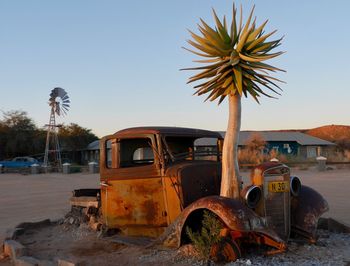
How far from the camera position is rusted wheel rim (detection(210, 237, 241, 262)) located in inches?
203

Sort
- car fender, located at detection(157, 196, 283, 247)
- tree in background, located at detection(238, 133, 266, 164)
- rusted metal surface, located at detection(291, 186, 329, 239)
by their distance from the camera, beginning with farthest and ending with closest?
tree in background, located at detection(238, 133, 266, 164) < rusted metal surface, located at detection(291, 186, 329, 239) < car fender, located at detection(157, 196, 283, 247)

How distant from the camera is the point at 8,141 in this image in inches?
2020

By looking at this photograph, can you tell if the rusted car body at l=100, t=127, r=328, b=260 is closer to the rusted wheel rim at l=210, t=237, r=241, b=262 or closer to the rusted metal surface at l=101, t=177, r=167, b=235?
the rusted metal surface at l=101, t=177, r=167, b=235

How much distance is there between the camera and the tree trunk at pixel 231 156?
5.67 m

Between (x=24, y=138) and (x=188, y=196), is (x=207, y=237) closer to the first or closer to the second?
(x=188, y=196)

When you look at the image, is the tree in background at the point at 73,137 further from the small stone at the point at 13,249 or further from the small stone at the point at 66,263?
the small stone at the point at 66,263

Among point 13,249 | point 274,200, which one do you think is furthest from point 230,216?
point 13,249

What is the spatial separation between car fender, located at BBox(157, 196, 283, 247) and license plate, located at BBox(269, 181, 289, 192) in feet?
1.81

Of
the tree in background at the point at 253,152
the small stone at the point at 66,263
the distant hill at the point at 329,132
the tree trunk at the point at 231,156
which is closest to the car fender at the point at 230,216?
the tree trunk at the point at 231,156

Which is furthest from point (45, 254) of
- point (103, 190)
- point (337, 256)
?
point (337, 256)

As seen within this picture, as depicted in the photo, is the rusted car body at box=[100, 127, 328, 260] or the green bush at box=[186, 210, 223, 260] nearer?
the green bush at box=[186, 210, 223, 260]

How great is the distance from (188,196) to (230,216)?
1.13m

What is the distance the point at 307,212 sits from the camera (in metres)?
6.28

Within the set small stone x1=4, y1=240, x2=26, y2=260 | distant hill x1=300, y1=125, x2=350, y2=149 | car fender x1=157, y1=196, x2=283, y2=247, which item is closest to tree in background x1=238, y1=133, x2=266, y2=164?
small stone x1=4, y1=240, x2=26, y2=260
